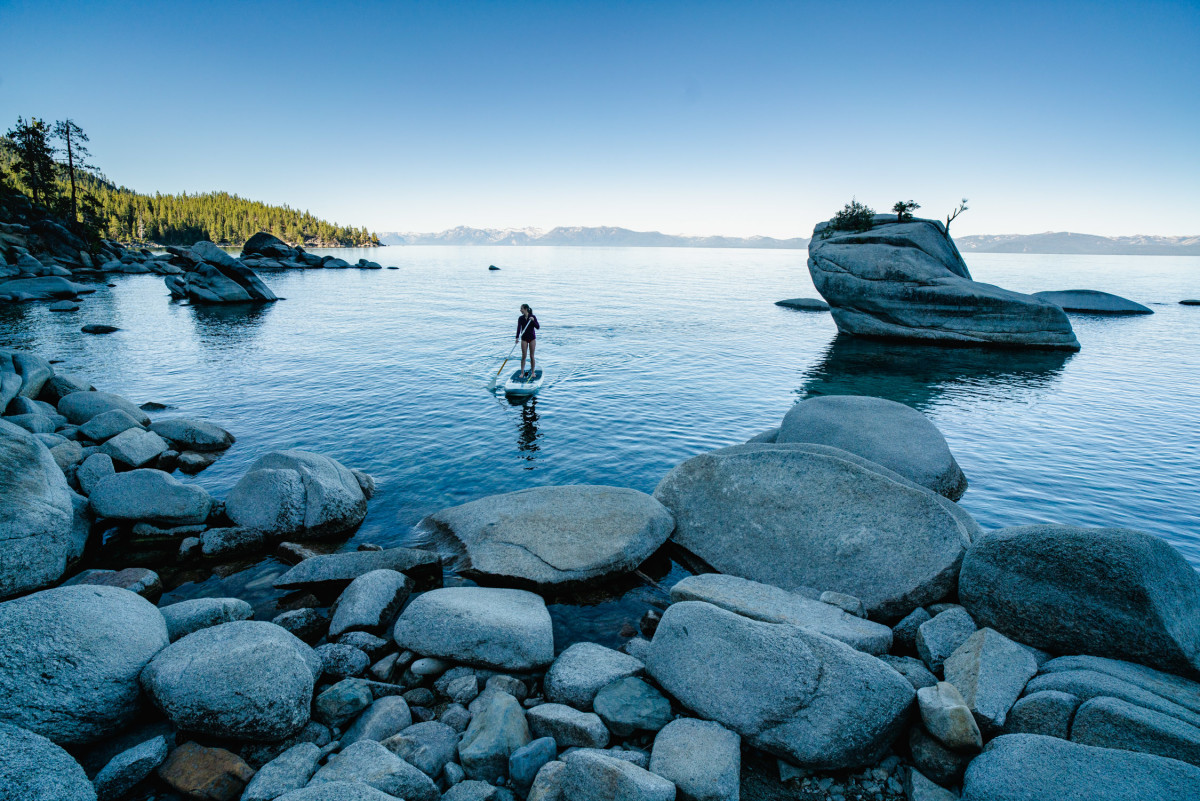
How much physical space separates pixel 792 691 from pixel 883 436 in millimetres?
9384

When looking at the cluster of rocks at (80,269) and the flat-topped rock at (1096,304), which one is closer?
the cluster of rocks at (80,269)

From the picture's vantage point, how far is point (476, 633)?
7238 mm

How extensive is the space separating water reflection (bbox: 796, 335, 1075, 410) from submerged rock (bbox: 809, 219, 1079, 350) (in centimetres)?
119

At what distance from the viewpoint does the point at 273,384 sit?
2328cm

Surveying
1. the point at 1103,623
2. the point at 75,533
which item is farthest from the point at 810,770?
the point at 75,533

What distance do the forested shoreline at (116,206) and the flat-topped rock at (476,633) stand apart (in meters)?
91.6

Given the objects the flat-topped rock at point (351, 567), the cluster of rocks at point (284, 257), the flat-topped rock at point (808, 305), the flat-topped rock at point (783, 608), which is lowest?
the flat-topped rock at point (351, 567)

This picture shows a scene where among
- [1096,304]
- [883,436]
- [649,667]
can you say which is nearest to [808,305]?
[1096,304]

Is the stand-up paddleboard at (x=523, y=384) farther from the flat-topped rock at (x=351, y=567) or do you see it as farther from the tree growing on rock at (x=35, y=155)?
the tree growing on rock at (x=35, y=155)

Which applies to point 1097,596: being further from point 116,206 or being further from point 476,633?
point 116,206

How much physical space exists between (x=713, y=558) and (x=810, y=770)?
434cm

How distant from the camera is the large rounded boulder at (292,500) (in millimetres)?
10789

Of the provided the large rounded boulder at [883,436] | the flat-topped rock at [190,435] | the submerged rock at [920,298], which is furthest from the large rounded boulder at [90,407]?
the submerged rock at [920,298]

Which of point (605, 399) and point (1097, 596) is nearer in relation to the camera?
point (1097, 596)
